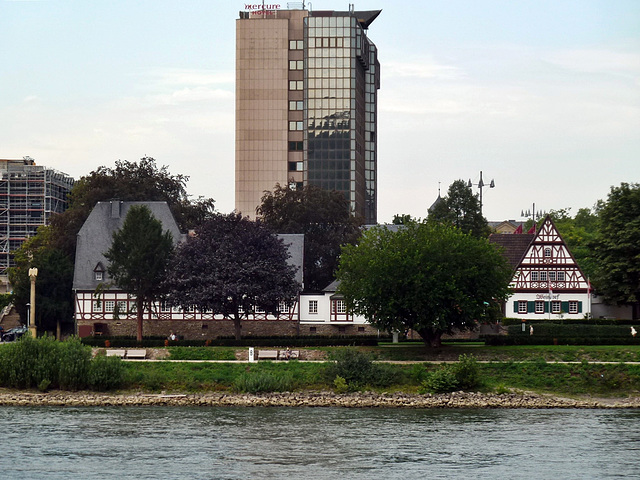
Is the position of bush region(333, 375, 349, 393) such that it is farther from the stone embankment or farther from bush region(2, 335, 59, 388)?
bush region(2, 335, 59, 388)

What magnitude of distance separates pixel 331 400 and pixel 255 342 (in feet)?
50.5

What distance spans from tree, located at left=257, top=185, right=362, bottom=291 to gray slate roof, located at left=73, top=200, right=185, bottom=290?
11264 millimetres

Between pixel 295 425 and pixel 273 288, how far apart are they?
30.2 m

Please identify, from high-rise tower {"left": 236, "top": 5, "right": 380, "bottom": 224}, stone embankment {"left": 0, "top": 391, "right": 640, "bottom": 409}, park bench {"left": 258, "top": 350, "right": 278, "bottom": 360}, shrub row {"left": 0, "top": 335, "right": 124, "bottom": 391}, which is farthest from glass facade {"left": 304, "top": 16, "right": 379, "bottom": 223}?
stone embankment {"left": 0, "top": 391, "right": 640, "bottom": 409}

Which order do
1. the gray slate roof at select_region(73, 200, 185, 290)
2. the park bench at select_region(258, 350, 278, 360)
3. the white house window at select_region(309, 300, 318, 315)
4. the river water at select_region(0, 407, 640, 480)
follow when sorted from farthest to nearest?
the gray slate roof at select_region(73, 200, 185, 290)
the white house window at select_region(309, 300, 318, 315)
the park bench at select_region(258, 350, 278, 360)
the river water at select_region(0, 407, 640, 480)

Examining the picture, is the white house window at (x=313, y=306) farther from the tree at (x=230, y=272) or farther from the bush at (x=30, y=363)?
the bush at (x=30, y=363)

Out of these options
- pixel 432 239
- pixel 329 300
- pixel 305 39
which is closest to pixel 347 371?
pixel 432 239

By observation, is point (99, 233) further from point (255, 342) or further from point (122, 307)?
point (255, 342)

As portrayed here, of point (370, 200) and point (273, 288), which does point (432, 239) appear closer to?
point (273, 288)

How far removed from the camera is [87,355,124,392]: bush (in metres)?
63.2

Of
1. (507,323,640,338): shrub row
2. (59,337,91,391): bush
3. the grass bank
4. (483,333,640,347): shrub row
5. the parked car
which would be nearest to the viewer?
the grass bank

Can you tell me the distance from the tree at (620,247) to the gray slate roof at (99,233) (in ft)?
120

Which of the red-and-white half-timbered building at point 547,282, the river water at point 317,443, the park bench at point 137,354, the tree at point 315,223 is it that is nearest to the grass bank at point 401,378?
the river water at point 317,443

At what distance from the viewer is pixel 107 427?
1978 inches
